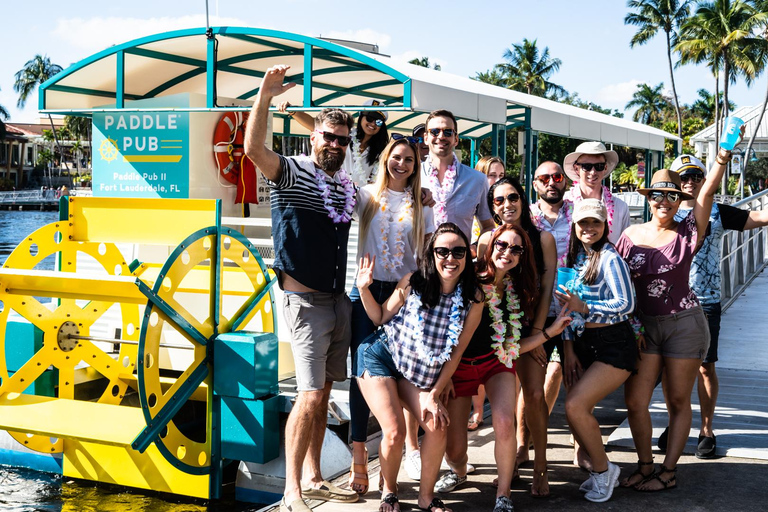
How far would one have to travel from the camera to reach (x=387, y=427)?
411cm

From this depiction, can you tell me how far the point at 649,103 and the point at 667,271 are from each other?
79.9 metres

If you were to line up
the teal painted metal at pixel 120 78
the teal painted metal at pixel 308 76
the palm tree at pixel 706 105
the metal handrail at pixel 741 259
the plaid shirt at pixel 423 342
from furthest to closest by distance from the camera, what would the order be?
the palm tree at pixel 706 105 < the metal handrail at pixel 741 259 < the teal painted metal at pixel 120 78 < the teal painted metal at pixel 308 76 < the plaid shirt at pixel 423 342

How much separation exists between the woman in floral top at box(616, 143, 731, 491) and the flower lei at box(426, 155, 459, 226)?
3.60 feet

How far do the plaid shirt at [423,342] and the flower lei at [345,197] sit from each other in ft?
2.17

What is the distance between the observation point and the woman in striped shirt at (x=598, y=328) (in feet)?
14.0

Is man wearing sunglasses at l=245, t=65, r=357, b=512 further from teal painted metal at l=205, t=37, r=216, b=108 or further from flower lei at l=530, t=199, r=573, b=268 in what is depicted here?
teal painted metal at l=205, t=37, r=216, b=108

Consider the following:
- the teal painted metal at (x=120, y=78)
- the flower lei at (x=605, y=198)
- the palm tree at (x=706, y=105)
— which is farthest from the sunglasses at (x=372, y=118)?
the palm tree at (x=706, y=105)

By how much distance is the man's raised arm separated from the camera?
13.1ft

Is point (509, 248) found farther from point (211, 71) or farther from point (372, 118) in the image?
point (211, 71)

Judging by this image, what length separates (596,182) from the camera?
4.88 m

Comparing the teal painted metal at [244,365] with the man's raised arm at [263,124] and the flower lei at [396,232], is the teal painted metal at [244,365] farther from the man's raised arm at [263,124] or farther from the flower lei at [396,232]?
the man's raised arm at [263,124]

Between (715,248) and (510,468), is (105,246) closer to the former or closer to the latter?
(510,468)

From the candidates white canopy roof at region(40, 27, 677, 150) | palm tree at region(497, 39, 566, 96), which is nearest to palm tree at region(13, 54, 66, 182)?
palm tree at region(497, 39, 566, 96)

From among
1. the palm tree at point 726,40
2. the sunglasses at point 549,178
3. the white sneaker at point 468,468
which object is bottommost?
the white sneaker at point 468,468
